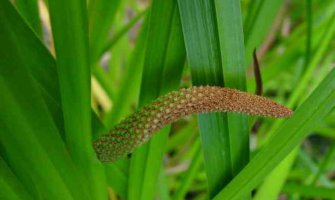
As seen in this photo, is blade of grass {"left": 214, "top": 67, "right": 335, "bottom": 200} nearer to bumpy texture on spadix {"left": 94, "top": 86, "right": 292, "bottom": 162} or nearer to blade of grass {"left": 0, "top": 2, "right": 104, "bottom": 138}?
bumpy texture on spadix {"left": 94, "top": 86, "right": 292, "bottom": 162}

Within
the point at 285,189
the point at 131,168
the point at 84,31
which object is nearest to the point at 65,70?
the point at 84,31

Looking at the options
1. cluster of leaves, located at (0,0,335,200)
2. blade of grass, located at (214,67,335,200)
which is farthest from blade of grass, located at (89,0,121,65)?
blade of grass, located at (214,67,335,200)

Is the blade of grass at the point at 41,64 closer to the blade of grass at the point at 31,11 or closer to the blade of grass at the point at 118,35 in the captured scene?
the blade of grass at the point at 31,11

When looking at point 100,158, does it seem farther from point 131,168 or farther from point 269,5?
point 269,5

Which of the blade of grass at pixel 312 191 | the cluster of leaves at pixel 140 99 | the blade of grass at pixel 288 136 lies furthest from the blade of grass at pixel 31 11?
the blade of grass at pixel 312 191

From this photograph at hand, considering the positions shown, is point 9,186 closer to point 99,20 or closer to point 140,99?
point 140,99
